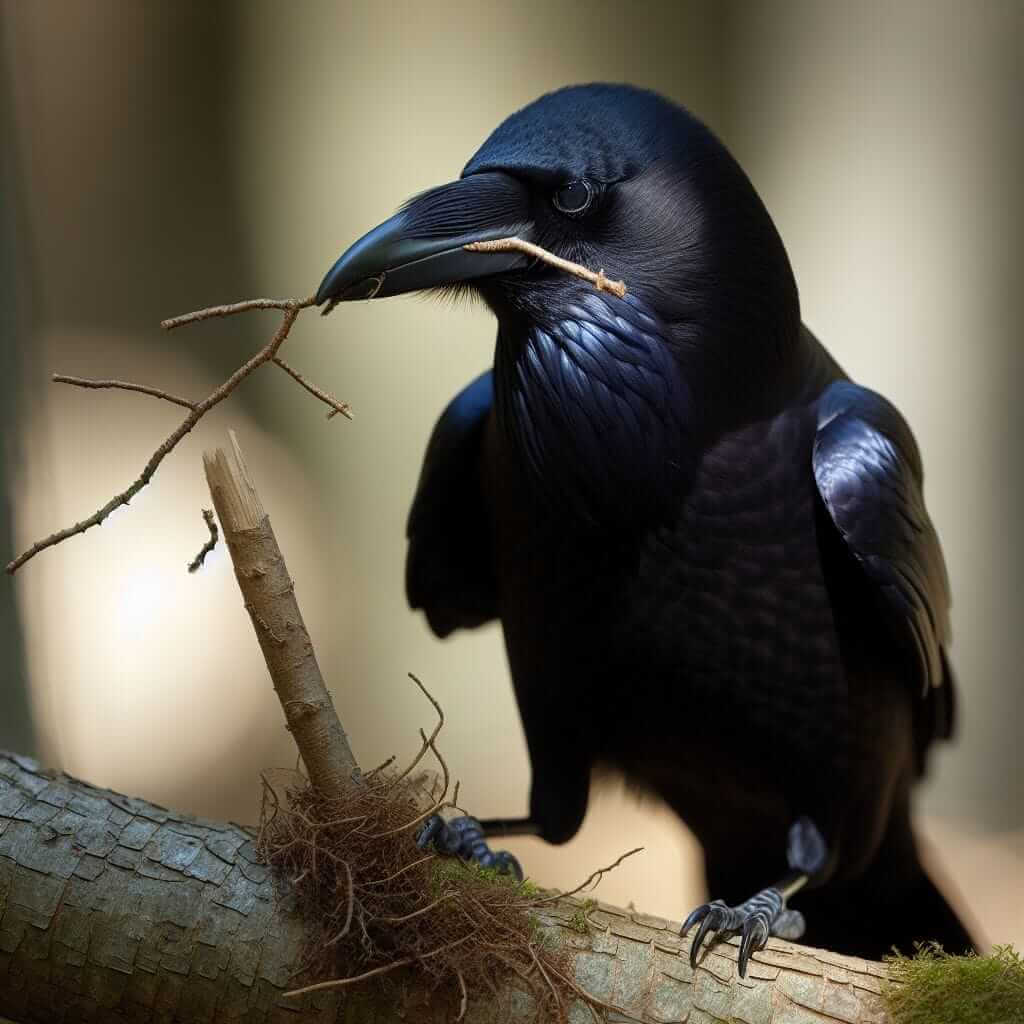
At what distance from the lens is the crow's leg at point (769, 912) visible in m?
1.47

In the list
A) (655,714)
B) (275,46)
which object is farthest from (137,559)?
(655,714)

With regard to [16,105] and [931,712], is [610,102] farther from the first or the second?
[16,105]

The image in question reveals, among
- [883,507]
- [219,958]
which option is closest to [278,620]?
[219,958]

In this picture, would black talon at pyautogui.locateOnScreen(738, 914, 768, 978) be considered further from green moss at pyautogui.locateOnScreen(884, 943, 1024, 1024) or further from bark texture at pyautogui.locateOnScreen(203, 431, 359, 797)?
bark texture at pyautogui.locateOnScreen(203, 431, 359, 797)

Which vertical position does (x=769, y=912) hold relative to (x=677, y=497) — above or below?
below

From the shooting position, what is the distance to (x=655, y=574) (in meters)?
1.81

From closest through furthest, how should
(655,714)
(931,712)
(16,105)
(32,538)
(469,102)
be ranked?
(655,714), (931,712), (32,538), (16,105), (469,102)

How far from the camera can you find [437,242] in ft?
5.22

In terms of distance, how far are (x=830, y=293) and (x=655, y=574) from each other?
1.81 meters

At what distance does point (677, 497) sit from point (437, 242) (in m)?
0.51

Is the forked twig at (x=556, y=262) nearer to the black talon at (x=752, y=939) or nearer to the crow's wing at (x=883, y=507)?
the crow's wing at (x=883, y=507)

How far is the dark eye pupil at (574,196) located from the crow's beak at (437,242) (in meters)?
0.05

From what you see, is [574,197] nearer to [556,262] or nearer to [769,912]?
[556,262]

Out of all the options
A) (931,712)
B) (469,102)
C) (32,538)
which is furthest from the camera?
(469,102)
